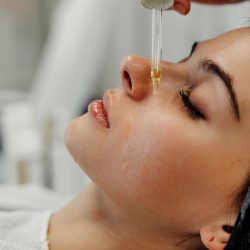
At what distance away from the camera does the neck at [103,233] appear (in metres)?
1.02

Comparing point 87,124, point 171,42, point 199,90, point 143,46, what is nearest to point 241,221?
point 199,90

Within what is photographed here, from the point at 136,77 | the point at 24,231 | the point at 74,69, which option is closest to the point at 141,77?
the point at 136,77

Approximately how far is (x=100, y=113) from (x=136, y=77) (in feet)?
0.36

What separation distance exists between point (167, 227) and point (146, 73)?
0.33 m

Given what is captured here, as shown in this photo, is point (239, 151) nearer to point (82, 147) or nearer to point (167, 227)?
point (167, 227)

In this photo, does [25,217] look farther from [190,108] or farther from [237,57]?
[237,57]

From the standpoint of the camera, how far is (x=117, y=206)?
100cm

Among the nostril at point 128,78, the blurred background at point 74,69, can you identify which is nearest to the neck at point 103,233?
the nostril at point 128,78

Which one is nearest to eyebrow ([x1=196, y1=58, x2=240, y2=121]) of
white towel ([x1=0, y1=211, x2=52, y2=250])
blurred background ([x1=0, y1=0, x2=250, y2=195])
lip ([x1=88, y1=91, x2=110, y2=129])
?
lip ([x1=88, y1=91, x2=110, y2=129])

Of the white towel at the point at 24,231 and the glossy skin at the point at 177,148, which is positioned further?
the white towel at the point at 24,231

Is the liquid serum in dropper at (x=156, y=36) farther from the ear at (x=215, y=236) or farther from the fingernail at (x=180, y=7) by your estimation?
the ear at (x=215, y=236)

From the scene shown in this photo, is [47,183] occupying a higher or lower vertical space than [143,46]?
lower

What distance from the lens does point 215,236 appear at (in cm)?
93

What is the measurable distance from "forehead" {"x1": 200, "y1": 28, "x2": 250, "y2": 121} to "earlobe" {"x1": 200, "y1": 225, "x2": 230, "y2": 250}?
24 centimetres
